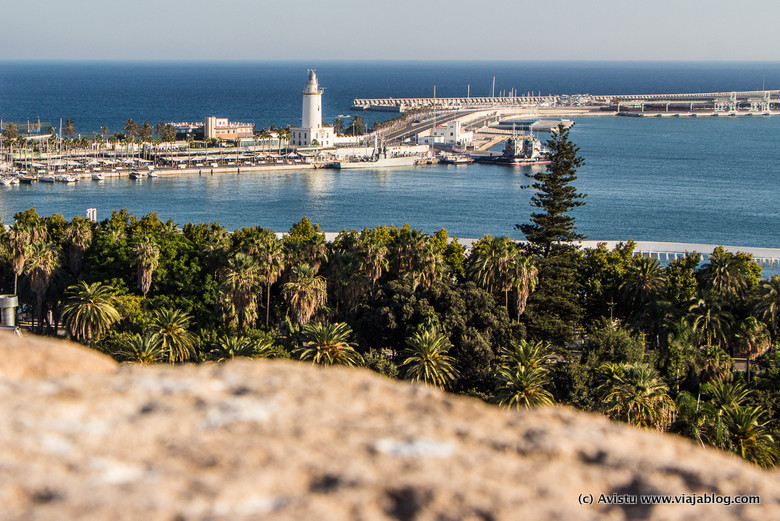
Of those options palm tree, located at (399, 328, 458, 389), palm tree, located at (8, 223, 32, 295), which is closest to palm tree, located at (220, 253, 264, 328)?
palm tree, located at (399, 328, 458, 389)

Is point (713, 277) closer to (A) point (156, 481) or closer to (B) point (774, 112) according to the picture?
(A) point (156, 481)

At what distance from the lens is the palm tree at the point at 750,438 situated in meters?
18.9

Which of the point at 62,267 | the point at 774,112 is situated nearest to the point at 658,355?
the point at 62,267

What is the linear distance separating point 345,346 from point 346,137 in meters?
89.7

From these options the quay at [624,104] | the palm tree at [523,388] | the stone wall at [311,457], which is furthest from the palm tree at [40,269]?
the quay at [624,104]

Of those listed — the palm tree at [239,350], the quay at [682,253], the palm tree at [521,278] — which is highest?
the palm tree at [521,278]

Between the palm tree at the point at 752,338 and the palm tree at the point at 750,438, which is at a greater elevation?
the palm tree at the point at 752,338

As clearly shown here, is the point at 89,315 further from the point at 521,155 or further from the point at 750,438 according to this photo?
the point at 521,155

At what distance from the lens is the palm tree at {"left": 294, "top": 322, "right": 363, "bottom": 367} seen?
941 inches

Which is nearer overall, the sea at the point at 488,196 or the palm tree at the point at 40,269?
the palm tree at the point at 40,269

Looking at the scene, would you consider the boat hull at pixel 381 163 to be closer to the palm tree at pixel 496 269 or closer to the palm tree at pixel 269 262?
the palm tree at pixel 269 262

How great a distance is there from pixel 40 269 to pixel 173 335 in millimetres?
8545

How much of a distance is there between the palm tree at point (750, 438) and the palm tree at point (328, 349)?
982 centimetres

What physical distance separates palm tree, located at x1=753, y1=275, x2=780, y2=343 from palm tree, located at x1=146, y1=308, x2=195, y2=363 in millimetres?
17634
